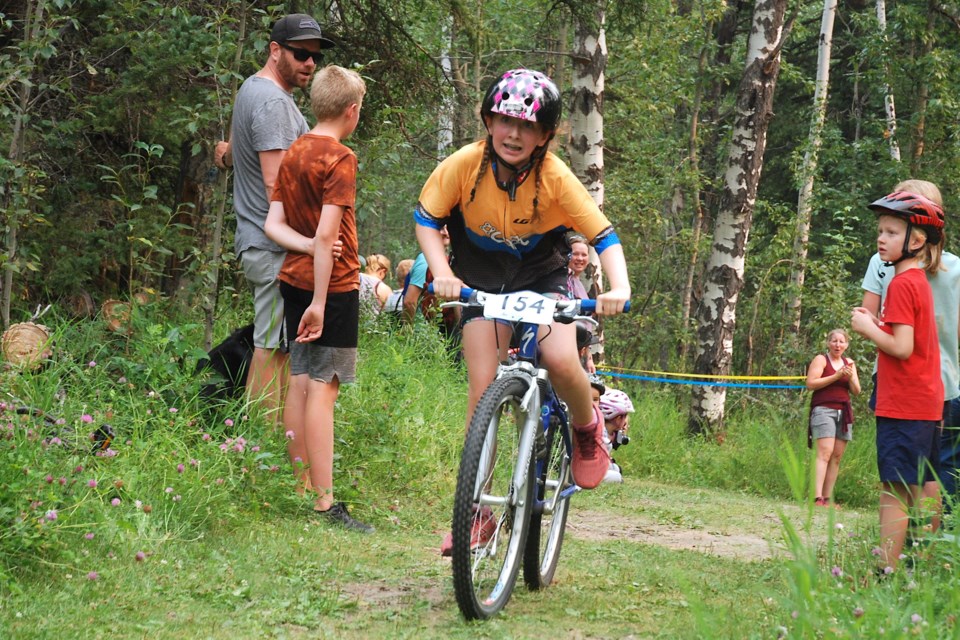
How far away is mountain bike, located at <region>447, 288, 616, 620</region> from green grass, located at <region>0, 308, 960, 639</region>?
0.16m

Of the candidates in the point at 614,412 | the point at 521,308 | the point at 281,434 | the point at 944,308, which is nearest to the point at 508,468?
Answer: the point at 521,308

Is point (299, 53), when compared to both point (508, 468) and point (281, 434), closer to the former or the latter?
point (281, 434)

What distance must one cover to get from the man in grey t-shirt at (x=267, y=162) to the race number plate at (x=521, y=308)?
2.06 meters

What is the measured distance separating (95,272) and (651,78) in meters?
15.2

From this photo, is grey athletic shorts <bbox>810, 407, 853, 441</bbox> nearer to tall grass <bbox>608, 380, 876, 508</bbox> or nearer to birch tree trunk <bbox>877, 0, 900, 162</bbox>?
tall grass <bbox>608, 380, 876, 508</bbox>

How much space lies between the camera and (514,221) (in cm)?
443

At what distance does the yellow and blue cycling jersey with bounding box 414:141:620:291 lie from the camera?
4.38 m

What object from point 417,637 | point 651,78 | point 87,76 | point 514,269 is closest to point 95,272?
point 87,76

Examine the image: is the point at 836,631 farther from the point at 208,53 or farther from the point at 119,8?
the point at 119,8

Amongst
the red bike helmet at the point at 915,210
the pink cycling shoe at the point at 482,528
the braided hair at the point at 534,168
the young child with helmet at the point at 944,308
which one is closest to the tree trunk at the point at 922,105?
the young child with helmet at the point at 944,308

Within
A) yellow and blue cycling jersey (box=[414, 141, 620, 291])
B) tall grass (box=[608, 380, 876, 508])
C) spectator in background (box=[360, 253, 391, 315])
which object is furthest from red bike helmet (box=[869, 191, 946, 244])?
spectator in background (box=[360, 253, 391, 315])

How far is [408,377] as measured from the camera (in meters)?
8.39

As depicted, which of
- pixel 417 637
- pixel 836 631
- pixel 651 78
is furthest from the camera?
pixel 651 78

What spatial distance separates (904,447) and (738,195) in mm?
9272
